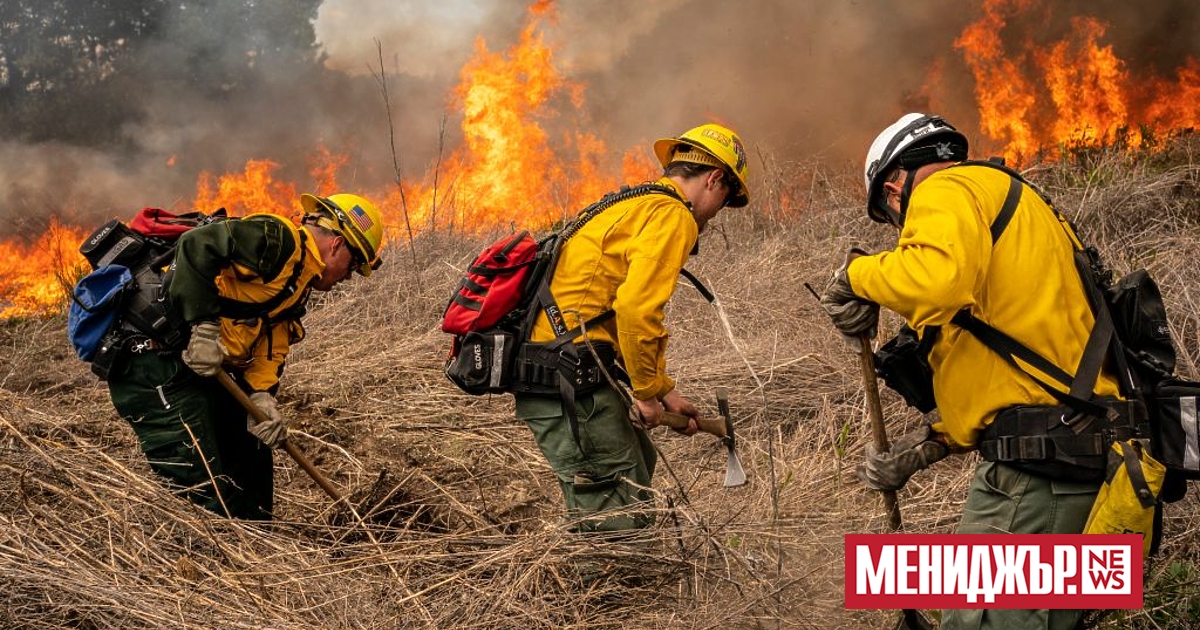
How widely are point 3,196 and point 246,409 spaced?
14.9 meters

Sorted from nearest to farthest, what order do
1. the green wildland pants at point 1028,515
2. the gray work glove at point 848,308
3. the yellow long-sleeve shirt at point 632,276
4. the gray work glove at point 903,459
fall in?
1. the green wildland pants at point 1028,515
2. the gray work glove at point 848,308
3. the gray work glove at point 903,459
4. the yellow long-sleeve shirt at point 632,276

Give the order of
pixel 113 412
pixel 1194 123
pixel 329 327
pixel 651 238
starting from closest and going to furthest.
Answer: pixel 651 238, pixel 113 412, pixel 329 327, pixel 1194 123

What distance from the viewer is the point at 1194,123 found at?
11.5 m

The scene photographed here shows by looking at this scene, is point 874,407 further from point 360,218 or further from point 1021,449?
point 360,218

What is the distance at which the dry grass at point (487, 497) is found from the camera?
3.50 metres

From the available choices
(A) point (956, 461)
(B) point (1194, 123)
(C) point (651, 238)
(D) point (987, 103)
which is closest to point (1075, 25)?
(D) point (987, 103)

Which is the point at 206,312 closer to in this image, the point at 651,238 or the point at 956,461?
the point at 651,238

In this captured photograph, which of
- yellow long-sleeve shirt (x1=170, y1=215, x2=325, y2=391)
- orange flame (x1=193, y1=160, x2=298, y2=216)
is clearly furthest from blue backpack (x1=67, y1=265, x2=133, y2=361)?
orange flame (x1=193, y1=160, x2=298, y2=216)

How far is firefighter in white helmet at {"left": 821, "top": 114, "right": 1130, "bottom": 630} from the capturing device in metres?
2.78

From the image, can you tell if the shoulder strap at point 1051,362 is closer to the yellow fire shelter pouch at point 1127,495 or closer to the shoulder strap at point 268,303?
the yellow fire shelter pouch at point 1127,495

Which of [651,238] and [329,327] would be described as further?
[329,327]

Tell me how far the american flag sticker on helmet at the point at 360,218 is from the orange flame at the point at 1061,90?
28.8 feet

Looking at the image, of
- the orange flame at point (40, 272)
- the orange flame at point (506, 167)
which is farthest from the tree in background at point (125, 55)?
the orange flame at point (506, 167)

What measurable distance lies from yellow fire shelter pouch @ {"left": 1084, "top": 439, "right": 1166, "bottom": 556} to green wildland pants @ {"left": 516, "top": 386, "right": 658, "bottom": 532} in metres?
1.65
